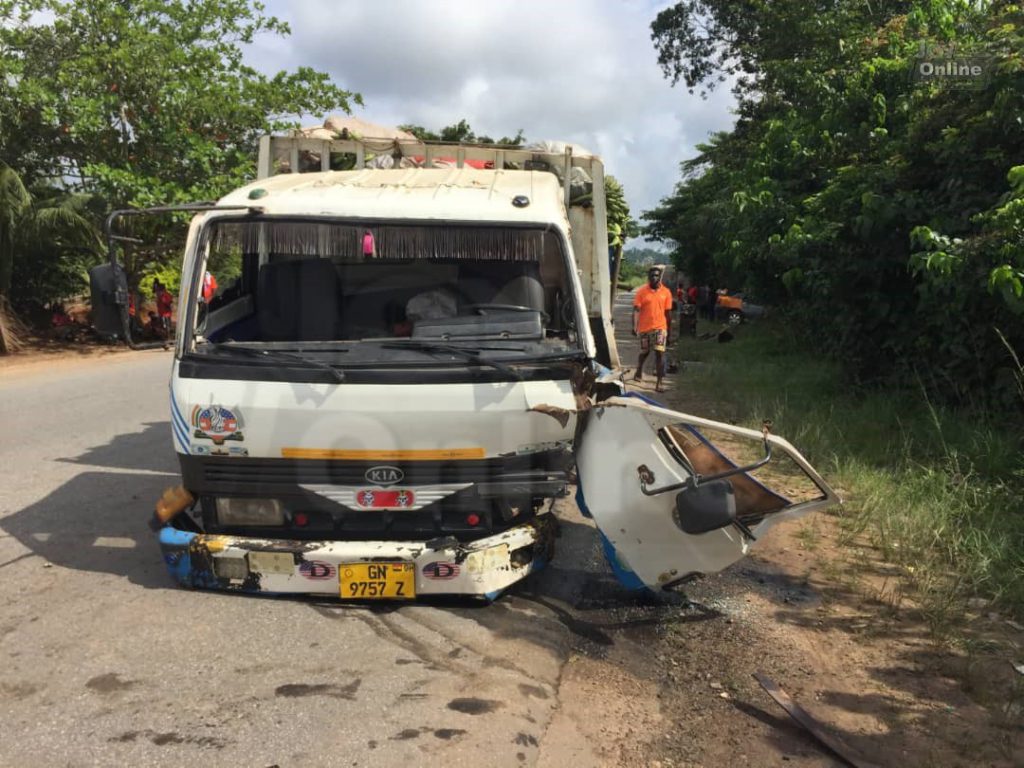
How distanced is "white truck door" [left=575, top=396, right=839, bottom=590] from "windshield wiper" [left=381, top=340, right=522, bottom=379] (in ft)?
1.51

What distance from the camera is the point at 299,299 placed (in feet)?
14.1

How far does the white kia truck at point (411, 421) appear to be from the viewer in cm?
364

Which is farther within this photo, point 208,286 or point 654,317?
point 654,317

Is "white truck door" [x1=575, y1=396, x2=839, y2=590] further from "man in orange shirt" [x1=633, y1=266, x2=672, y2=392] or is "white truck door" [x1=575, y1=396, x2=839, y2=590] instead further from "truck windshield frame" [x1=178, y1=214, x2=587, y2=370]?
"man in orange shirt" [x1=633, y1=266, x2=672, y2=392]

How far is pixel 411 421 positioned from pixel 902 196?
5729 mm

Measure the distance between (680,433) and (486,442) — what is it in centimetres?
108

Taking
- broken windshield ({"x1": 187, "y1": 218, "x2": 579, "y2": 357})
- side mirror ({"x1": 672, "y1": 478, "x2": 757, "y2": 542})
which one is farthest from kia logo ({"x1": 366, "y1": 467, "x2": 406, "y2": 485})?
side mirror ({"x1": 672, "y1": 478, "x2": 757, "y2": 542})

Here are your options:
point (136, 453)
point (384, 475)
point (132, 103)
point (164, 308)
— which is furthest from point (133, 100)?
point (384, 475)

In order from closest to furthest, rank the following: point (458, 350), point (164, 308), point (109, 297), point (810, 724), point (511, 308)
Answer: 1. point (810, 724)
2. point (458, 350)
3. point (109, 297)
4. point (511, 308)
5. point (164, 308)

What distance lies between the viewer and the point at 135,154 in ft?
53.0

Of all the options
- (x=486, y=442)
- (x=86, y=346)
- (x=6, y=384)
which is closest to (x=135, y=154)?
(x=86, y=346)

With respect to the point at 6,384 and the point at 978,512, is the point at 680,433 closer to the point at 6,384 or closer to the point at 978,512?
the point at 978,512

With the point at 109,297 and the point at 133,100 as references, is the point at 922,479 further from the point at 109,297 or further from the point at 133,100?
the point at 133,100

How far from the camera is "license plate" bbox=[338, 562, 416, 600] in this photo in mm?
3756
